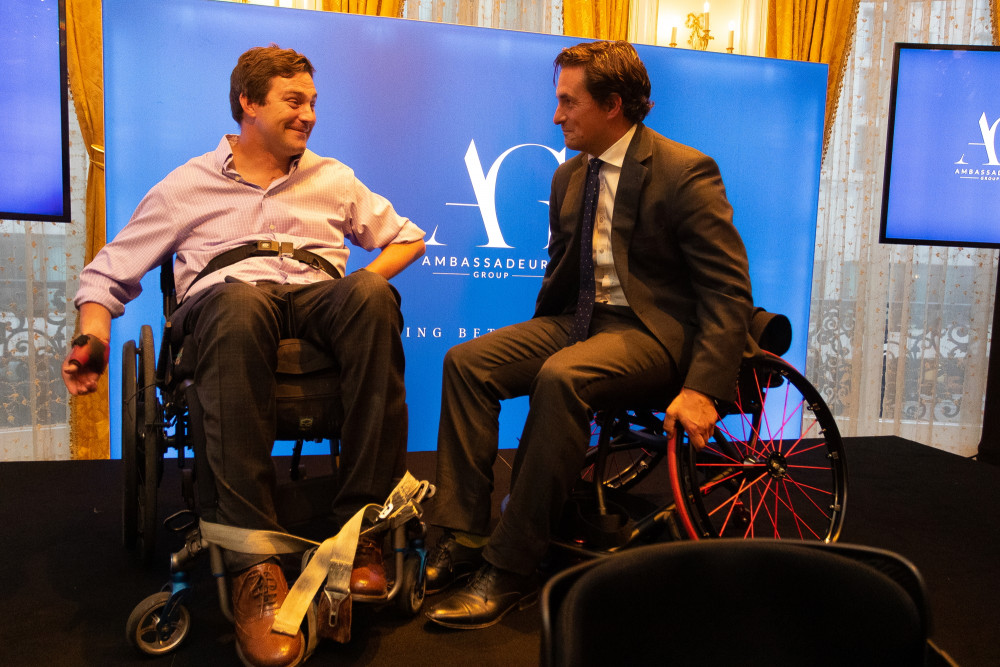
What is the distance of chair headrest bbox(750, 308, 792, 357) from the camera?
165cm

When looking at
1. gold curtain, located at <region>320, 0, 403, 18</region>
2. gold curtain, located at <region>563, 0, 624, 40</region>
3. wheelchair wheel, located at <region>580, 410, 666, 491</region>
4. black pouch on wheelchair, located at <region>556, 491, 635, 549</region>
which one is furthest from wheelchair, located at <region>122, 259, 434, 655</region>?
gold curtain, located at <region>563, 0, 624, 40</region>

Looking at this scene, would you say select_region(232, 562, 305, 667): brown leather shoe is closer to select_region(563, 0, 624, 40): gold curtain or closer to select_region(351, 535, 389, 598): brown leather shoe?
select_region(351, 535, 389, 598): brown leather shoe

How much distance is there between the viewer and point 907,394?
3.87m

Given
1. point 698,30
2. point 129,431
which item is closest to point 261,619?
point 129,431

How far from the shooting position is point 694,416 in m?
1.48

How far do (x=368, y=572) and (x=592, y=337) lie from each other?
0.71 meters

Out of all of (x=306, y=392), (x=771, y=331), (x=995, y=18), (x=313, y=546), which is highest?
(x=995, y=18)

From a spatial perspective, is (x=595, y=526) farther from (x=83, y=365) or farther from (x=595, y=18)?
(x=595, y=18)

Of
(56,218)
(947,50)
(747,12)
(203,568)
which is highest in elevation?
(747,12)

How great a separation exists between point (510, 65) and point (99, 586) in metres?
2.23

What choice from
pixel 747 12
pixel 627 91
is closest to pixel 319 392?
pixel 627 91

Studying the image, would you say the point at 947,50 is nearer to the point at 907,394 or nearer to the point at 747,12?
the point at 747,12

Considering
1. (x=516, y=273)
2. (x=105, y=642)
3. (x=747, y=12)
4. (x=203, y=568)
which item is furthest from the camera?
(x=747, y=12)

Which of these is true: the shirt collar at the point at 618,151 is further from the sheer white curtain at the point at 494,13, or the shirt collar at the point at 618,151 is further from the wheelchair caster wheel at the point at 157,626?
the sheer white curtain at the point at 494,13
